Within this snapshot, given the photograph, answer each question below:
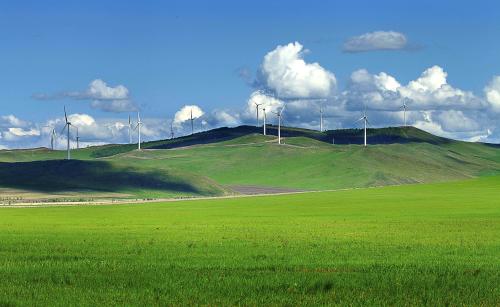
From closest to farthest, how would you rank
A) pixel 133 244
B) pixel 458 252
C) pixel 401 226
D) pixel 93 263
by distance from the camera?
pixel 93 263 → pixel 458 252 → pixel 133 244 → pixel 401 226

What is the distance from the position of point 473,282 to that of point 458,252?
39.2 feet

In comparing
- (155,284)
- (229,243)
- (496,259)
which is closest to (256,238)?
(229,243)

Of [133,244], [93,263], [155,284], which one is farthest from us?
[133,244]

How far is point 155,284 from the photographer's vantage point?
93.1 feet

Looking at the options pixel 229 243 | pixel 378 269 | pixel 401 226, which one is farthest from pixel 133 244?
pixel 401 226

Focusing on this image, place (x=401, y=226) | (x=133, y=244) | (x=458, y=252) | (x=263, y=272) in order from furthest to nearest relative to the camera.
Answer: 1. (x=401, y=226)
2. (x=133, y=244)
3. (x=458, y=252)
4. (x=263, y=272)

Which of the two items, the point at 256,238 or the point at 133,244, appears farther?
the point at 256,238

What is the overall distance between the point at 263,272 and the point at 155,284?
15.9 ft

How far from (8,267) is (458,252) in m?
19.2

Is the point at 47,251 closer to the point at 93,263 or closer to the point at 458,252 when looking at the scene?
the point at 93,263

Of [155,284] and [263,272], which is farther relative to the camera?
[263,272]

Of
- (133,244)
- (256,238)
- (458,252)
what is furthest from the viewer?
(256,238)

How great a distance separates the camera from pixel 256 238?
50.8m

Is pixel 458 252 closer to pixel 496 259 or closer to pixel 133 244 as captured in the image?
pixel 496 259
